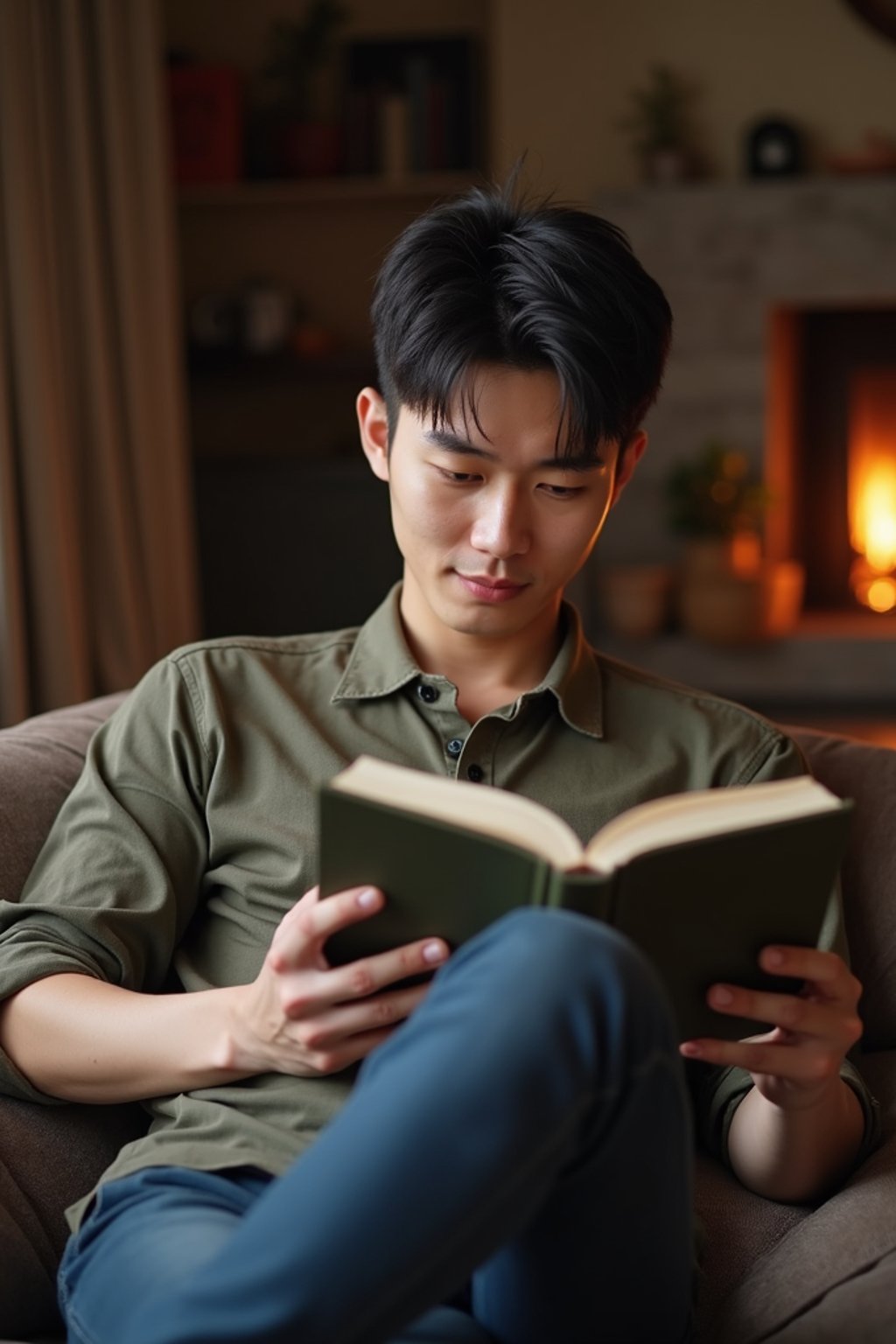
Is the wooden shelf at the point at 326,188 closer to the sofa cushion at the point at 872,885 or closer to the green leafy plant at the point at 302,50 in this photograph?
the green leafy plant at the point at 302,50

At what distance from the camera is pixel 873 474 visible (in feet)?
15.4

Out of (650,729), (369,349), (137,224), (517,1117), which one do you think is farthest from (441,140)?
(517,1117)

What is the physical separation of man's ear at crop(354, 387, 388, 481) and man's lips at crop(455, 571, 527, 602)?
177 millimetres

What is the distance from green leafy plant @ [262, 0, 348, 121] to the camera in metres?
4.62

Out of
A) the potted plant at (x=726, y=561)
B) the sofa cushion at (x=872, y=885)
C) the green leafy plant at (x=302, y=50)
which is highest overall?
the green leafy plant at (x=302, y=50)

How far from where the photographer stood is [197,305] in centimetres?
473

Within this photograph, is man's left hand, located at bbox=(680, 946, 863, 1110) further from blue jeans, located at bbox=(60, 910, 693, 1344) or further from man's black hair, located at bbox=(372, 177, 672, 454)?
man's black hair, located at bbox=(372, 177, 672, 454)

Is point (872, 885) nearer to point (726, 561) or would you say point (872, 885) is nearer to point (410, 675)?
point (410, 675)

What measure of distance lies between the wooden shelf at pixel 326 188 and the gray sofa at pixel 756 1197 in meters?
3.43

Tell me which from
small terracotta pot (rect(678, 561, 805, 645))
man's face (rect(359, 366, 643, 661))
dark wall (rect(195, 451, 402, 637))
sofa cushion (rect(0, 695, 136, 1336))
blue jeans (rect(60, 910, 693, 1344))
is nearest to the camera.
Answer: blue jeans (rect(60, 910, 693, 1344))

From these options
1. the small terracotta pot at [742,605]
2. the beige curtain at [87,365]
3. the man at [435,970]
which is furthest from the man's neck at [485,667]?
the small terracotta pot at [742,605]

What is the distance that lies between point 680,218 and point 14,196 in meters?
2.01

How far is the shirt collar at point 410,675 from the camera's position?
52.4 inches

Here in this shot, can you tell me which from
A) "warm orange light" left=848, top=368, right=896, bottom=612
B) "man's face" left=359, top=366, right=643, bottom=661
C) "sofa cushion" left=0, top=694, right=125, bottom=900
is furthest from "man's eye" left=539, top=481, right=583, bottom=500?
"warm orange light" left=848, top=368, right=896, bottom=612
